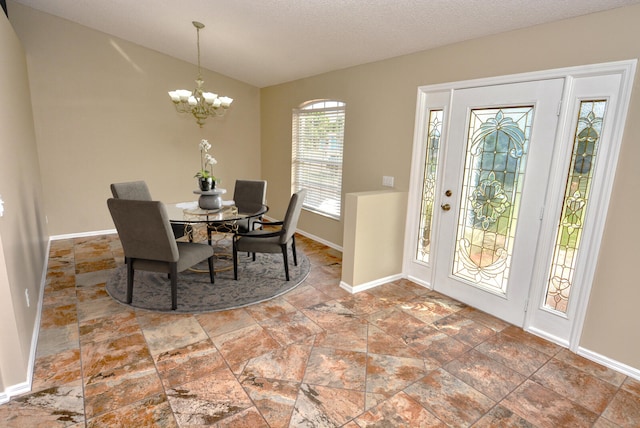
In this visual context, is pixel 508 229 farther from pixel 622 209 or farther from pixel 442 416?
pixel 442 416

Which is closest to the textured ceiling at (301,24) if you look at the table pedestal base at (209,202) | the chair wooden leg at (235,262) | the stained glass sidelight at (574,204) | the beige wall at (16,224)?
the stained glass sidelight at (574,204)

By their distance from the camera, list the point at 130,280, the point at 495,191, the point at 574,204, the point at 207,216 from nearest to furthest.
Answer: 1. the point at 574,204
2. the point at 495,191
3. the point at 130,280
4. the point at 207,216

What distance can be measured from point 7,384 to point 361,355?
7.09 feet

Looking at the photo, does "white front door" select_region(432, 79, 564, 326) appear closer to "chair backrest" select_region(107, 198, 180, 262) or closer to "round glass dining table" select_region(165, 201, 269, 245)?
"round glass dining table" select_region(165, 201, 269, 245)

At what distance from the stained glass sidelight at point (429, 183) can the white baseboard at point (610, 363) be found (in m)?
1.48

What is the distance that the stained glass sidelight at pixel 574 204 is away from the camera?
239 centimetres

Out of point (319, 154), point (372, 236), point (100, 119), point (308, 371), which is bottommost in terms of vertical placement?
point (308, 371)

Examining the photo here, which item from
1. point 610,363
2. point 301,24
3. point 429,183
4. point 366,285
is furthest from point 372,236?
point 301,24

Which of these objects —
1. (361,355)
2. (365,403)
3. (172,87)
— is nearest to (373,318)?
(361,355)

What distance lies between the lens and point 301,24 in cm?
330

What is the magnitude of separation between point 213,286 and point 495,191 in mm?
2813

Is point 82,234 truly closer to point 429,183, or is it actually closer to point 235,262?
point 235,262

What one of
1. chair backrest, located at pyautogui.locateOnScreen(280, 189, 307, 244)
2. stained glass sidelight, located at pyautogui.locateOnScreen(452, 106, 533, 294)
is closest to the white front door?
stained glass sidelight, located at pyautogui.locateOnScreen(452, 106, 533, 294)

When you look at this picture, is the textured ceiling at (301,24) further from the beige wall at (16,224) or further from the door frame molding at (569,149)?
the beige wall at (16,224)
